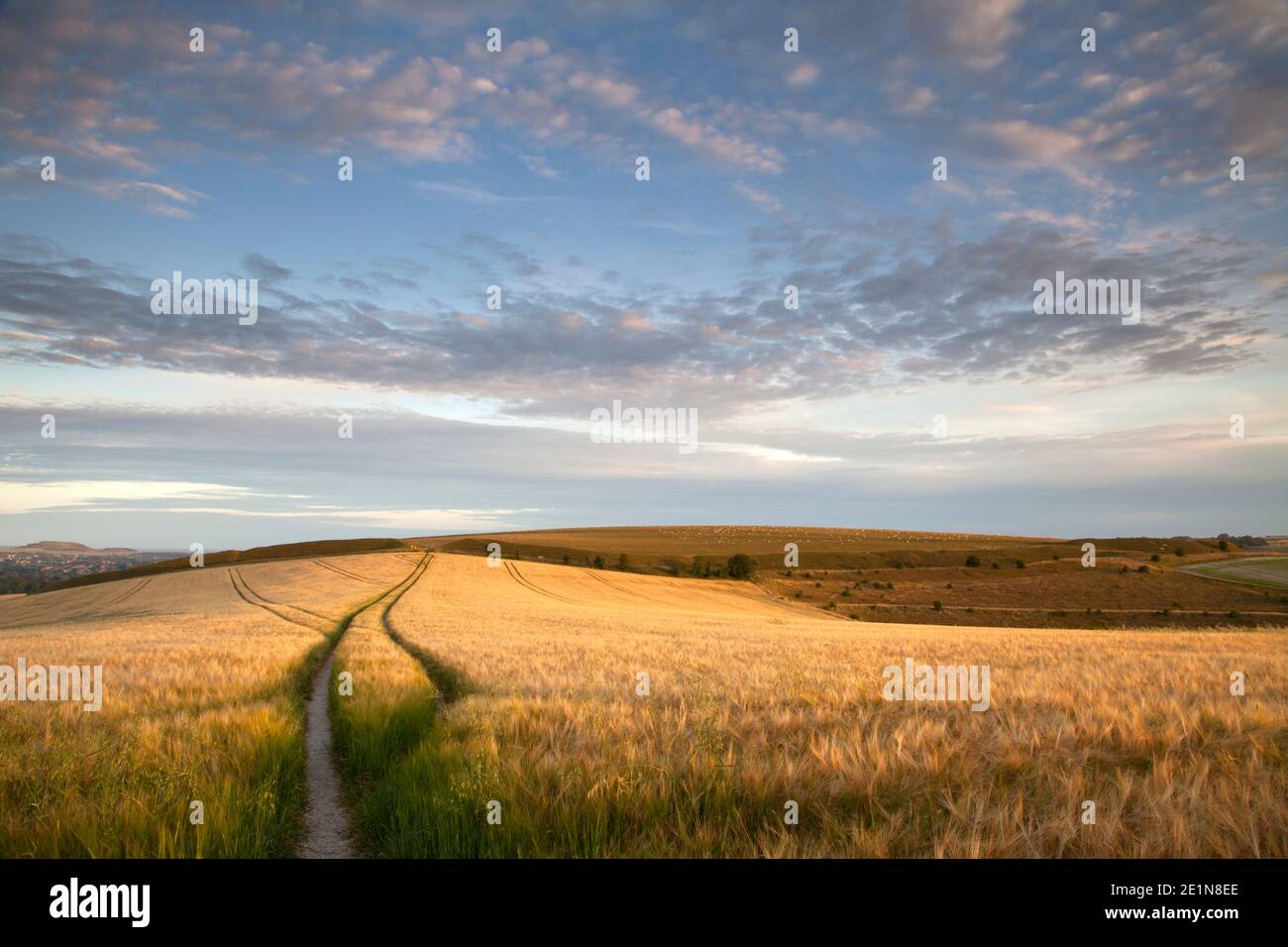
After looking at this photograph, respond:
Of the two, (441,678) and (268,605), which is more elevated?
(441,678)

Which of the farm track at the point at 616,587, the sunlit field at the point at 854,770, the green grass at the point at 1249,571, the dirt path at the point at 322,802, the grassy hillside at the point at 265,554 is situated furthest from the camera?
the grassy hillside at the point at 265,554

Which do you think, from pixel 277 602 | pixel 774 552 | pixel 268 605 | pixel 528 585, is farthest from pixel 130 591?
pixel 774 552

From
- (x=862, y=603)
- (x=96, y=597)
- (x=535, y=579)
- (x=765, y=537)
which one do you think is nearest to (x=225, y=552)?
(x=96, y=597)

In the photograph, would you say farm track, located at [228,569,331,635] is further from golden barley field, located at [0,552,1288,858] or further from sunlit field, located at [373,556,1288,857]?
sunlit field, located at [373,556,1288,857]

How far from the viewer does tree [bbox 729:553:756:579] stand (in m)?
95.8

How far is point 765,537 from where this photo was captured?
16825 centimetres

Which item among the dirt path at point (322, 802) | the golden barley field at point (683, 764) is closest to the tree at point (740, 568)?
the golden barley field at point (683, 764)

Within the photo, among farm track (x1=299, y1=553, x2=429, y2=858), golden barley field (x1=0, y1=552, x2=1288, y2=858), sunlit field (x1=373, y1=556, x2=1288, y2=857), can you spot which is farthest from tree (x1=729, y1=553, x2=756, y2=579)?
sunlit field (x1=373, y1=556, x2=1288, y2=857)

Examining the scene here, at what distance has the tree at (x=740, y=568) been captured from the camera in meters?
95.8

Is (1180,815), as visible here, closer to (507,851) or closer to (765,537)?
(507,851)

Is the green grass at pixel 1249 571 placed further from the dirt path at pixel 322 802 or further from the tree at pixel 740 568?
the dirt path at pixel 322 802

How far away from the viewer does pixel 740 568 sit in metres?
96.2

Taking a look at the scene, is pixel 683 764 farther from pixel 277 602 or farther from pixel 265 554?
pixel 265 554
